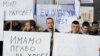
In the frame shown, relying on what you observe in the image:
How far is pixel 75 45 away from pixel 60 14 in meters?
0.25

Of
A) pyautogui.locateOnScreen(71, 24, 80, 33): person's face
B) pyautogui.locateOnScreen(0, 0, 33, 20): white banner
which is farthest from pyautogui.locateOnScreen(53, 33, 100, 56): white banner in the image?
pyautogui.locateOnScreen(0, 0, 33, 20): white banner

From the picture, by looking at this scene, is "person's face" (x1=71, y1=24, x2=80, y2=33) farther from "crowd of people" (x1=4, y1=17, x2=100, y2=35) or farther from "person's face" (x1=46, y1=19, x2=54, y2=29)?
"person's face" (x1=46, y1=19, x2=54, y2=29)

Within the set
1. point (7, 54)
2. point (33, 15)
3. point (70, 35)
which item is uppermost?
point (33, 15)

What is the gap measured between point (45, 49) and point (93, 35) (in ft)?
1.17

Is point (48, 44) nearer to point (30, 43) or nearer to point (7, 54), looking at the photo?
point (30, 43)

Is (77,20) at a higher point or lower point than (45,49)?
higher

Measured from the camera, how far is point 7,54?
83.1 inches

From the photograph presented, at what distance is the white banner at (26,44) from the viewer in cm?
207

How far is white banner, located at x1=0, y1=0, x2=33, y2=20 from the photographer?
6.88 ft

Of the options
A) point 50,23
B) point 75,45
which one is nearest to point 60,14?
point 50,23

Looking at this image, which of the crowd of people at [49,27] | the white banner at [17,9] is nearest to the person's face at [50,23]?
the crowd of people at [49,27]

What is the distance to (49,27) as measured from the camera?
81.7 inches

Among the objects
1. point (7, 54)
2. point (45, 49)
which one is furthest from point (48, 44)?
point (7, 54)

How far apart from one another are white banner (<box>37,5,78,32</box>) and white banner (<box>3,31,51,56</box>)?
10cm
